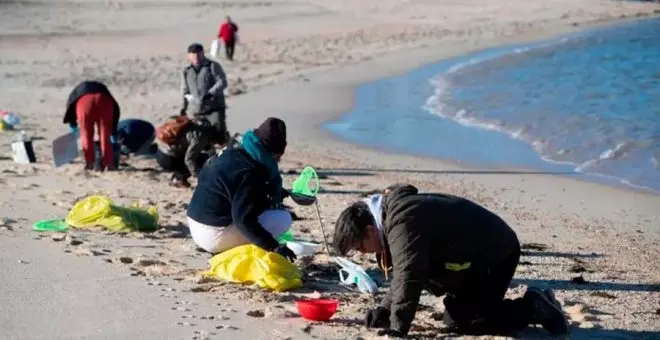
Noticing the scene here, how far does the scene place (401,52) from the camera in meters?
33.1

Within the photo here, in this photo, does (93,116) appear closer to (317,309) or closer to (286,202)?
(286,202)

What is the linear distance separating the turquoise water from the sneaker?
766 cm

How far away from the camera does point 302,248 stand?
880 centimetres

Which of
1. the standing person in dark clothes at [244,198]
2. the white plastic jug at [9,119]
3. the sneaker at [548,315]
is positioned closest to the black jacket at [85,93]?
the white plastic jug at [9,119]

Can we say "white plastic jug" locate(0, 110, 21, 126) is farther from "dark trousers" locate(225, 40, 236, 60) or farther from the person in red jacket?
"dark trousers" locate(225, 40, 236, 60)

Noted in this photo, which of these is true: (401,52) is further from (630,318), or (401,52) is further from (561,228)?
(630,318)

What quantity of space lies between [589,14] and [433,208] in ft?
146

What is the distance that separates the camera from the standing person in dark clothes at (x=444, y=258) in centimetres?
625

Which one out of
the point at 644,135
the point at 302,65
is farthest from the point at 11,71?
the point at 644,135

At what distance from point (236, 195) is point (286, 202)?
12.7ft

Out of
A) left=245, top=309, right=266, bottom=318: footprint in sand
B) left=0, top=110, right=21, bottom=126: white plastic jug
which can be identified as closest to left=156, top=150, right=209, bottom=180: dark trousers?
left=0, top=110, right=21, bottom=126: white plastic jug

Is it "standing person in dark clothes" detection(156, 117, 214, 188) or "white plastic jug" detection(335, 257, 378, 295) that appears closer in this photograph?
"white plastic jug" detection(335, 257, 378, 295)

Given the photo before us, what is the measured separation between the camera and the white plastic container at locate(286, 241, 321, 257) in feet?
28.7

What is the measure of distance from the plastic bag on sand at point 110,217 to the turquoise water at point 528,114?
22.2 feet
